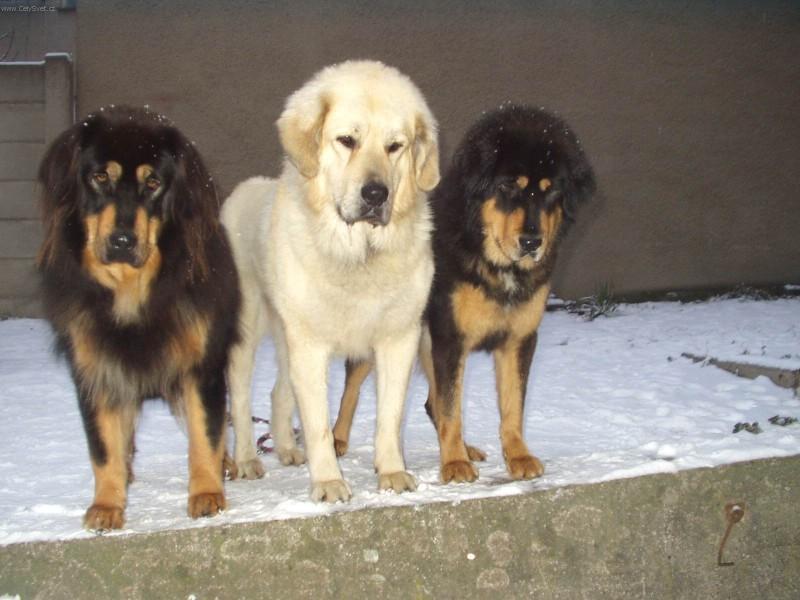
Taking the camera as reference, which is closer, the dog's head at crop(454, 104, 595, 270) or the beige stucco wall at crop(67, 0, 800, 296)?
the dog's head at crop(454, 104, 595, 270)

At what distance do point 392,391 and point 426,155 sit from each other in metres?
0.89

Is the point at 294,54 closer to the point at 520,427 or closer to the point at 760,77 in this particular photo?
the point at 760,77

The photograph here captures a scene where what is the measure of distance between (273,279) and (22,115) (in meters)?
4.72

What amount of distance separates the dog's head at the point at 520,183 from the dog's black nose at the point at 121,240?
54.5 inches

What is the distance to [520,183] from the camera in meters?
3.81

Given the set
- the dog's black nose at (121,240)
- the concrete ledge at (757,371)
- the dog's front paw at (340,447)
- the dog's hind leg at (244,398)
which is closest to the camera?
the dog's black nose at (121,240)

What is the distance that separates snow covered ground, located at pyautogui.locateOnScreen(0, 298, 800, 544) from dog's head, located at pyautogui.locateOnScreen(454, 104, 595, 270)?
895 millimetres

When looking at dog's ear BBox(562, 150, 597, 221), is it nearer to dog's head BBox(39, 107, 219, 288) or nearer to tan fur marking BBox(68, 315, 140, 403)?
dog's head BBox(39, 107, 219, 288)

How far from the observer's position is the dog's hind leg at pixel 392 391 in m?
3.68

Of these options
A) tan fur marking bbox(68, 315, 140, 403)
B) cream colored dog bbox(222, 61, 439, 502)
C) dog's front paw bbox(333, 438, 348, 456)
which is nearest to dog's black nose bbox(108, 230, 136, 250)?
tan fur marking bbox(68, 315, 140, 403)

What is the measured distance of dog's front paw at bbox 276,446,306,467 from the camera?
421 centimetres

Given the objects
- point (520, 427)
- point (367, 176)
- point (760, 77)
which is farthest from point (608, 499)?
point (760, 77)

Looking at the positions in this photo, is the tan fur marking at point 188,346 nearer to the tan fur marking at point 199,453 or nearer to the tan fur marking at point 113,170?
the tan fur marking at point 199,453

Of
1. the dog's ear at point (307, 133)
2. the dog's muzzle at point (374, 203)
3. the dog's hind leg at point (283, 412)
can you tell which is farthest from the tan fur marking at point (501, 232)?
the dog's hind leg at point (283, 412)
